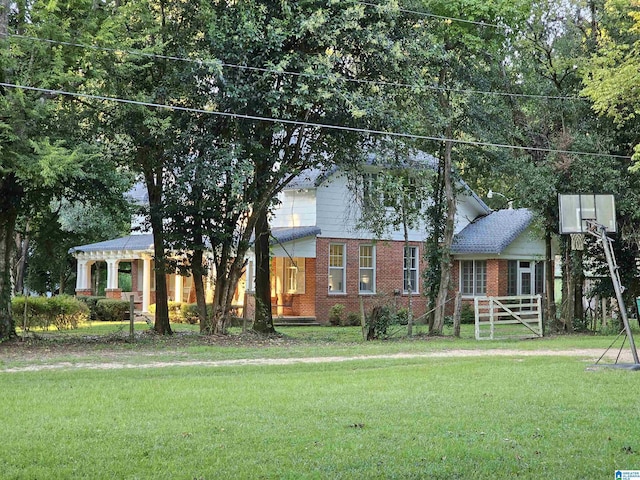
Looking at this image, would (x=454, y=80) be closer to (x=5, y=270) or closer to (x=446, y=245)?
(x=446, y=245)

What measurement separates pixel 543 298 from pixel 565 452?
65.5 feet

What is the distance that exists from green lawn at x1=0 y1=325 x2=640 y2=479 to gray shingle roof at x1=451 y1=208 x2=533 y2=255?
18795 millimetres

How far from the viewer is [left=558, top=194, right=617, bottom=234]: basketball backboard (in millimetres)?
16875

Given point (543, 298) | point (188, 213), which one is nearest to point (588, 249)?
point (543, 298)

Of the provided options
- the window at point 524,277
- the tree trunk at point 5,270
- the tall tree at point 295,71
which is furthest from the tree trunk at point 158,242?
the window at point 524,277

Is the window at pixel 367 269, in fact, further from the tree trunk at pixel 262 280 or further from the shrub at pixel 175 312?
the tree trunk at pixel 262 280

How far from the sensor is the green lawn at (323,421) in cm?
740

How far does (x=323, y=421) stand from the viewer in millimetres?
9664

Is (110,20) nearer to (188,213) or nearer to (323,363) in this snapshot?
(188,213)

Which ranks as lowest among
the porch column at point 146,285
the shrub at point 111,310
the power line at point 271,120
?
the shrub at point 111,310

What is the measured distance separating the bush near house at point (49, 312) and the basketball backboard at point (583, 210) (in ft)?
57.0

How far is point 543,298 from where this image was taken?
89.7ft

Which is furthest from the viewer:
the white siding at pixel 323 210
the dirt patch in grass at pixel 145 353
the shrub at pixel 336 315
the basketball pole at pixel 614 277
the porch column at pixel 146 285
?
the porch column at pixel 146 285

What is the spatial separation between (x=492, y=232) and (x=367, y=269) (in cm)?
565
